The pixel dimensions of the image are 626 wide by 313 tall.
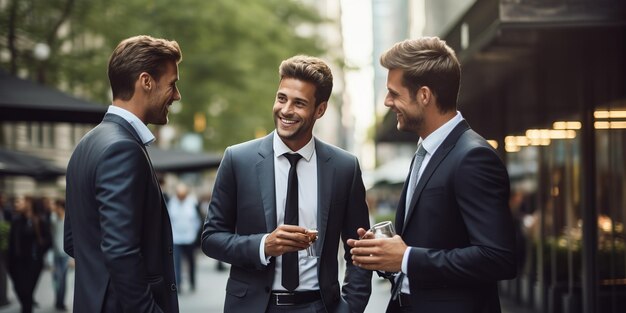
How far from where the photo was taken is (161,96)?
4.98m

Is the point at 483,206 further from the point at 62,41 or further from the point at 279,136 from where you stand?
the point at 62,41

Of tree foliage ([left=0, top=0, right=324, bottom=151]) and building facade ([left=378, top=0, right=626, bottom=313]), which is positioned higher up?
tree foliage ([left=0, top=0, right=324, bottom=151])

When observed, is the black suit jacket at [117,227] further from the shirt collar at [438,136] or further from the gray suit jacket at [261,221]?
the shirt collar at [438,136]

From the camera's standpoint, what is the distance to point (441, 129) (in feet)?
15.4

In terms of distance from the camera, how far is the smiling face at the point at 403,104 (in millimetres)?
4715

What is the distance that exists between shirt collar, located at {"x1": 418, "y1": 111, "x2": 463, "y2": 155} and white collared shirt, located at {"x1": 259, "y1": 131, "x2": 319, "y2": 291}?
3.25 feet

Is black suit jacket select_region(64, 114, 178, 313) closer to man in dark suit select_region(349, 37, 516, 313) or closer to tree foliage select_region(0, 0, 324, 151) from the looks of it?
man in dark suit select_region(349, 37, 516, 313)

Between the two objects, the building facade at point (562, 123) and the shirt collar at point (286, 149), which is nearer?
the shirt collar at point (286, 149)

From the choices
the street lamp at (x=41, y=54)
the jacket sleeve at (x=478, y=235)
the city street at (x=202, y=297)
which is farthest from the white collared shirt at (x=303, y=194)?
the street lamp at (x=41, y=54)

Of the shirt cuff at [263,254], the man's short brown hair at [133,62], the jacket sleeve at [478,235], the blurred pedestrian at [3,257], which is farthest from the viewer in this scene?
the blurred pedestrian at [3,257]

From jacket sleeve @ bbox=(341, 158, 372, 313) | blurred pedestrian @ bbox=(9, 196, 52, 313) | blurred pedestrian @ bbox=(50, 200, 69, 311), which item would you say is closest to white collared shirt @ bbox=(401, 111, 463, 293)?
jacket sleeve @ bbox=(341, 158, 372, 313)

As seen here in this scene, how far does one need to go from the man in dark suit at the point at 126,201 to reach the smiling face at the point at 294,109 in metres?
0.63

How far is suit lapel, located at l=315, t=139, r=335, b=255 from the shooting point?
5449 millimetres

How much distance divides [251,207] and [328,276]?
0.54m
